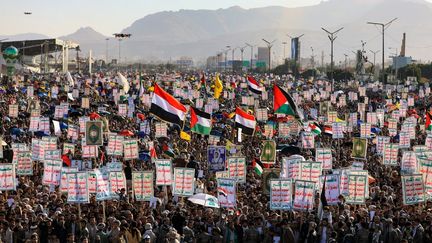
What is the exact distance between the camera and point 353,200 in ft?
56.4

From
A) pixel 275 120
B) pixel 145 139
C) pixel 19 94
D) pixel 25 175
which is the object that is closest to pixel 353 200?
pixel 25 175

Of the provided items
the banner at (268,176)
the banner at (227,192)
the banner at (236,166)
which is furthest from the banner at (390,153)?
the banner at (227,192)

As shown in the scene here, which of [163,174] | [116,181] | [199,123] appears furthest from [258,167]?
[116,181]

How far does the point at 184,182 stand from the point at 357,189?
10.00 feet

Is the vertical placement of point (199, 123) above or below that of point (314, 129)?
above

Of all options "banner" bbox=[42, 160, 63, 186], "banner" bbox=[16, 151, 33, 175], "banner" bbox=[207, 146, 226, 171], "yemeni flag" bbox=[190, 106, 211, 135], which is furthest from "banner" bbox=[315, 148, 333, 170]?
"banner" bbox=[16, 151, 33, 175]

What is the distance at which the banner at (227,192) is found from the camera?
54.9 ft

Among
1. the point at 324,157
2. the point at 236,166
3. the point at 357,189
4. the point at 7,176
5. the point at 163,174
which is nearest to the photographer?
the point at 357,189

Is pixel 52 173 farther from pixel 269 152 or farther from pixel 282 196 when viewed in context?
pixel 269 152

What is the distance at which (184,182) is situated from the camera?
17.7m

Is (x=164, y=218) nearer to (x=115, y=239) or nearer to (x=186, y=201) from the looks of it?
(x=115, y=239)

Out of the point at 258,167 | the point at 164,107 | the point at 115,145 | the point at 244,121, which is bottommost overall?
the point at 258,167

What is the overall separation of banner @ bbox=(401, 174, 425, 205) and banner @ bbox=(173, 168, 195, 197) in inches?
146

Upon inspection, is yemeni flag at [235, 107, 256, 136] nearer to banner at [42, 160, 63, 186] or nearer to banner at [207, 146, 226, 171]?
banner at [207, 146, 226, 171]
